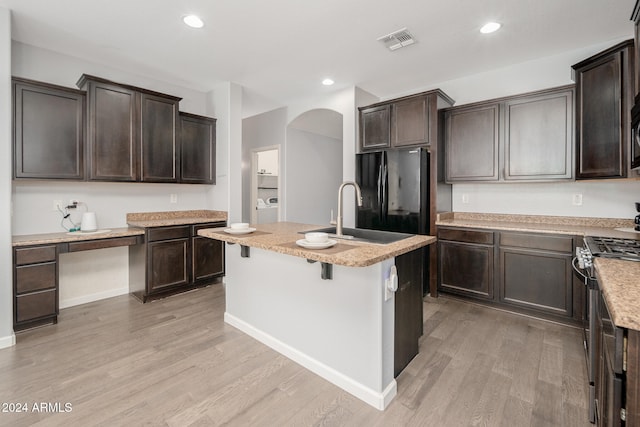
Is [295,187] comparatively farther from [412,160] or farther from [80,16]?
[80,16]

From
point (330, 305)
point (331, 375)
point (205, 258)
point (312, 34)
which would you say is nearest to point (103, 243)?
point (205, 258)

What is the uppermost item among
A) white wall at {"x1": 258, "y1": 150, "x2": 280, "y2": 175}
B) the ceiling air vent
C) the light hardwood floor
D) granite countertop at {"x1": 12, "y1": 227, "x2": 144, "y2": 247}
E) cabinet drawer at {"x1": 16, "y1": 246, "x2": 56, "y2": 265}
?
the ceiling air vent

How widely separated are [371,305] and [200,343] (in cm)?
154

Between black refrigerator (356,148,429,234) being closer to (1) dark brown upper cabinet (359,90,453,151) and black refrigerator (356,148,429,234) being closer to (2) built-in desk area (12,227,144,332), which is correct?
(1) dark brown upper cabinet (359,90,453,151)

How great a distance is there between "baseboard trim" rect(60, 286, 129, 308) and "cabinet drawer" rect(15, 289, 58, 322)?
562 mm

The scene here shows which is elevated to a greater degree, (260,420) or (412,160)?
(412,160)

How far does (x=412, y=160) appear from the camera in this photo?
11.1ft

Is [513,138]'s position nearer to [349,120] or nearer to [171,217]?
[349,120]

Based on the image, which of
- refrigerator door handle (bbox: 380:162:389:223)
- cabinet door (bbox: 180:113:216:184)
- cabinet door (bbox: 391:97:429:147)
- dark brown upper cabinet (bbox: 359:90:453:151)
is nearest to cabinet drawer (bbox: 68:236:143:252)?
cabinet door (bbox: 180:113:216:184)

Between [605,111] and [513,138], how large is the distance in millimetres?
745

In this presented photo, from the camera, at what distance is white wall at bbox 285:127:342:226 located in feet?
18.1

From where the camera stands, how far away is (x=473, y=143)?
3434 millimetres

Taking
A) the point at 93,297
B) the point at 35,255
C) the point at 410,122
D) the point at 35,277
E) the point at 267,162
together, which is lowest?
the point at 93,297

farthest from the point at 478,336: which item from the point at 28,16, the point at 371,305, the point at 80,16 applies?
the point at 28,16
